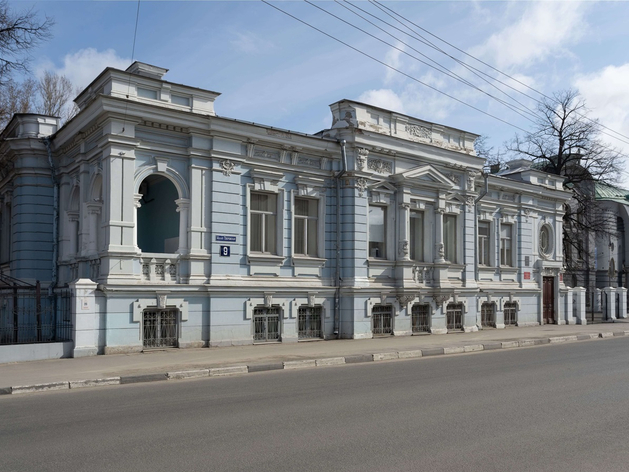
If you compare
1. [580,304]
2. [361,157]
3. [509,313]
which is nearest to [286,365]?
[361,157]

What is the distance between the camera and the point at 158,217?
19219mm

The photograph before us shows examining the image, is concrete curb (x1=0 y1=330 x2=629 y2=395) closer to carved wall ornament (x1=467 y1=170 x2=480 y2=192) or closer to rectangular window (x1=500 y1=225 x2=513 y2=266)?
rectangular window (x1=500 y1=225 x2=513 y2=266)

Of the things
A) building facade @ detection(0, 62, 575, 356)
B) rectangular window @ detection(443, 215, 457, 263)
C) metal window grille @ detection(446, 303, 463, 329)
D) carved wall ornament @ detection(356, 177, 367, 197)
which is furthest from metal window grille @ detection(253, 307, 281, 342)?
rectangular window @ detection(443, 215, 457, 263)

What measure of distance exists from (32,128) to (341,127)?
9.46 m

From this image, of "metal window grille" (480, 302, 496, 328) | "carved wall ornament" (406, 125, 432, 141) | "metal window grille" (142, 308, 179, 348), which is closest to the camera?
"metal window grille" (142, 308, 179, 348)

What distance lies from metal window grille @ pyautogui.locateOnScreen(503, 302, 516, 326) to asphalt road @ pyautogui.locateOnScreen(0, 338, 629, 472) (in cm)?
1405

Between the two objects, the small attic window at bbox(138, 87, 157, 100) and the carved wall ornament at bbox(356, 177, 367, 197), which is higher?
the small attic window at bbox(138, 87, 157, 100)

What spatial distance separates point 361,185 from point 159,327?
25.2 ft

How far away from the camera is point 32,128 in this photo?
1952cm

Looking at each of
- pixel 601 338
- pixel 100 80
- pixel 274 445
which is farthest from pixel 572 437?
pixel 601 338

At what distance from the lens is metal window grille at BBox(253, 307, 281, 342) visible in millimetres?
18188

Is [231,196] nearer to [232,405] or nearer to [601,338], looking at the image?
[232,405]

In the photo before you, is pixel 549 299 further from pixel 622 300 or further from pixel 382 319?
pixel 382 319

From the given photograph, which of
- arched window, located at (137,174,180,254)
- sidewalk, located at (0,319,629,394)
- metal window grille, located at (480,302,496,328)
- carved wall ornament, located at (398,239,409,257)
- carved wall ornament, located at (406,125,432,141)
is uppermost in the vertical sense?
carved wall ornament, located at (406,125,432,141)
